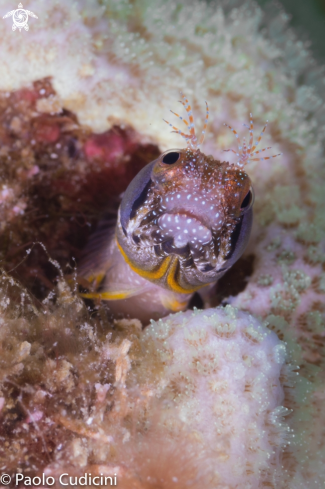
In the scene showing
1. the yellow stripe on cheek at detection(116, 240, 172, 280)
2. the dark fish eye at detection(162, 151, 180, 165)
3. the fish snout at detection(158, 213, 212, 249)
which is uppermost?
the dark fish eye at detection(162, 151, 180, 165)

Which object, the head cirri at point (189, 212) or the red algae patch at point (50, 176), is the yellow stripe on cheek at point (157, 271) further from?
the red algae patch at point (50, 176)

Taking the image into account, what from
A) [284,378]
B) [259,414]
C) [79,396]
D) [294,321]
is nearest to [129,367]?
[79,396]

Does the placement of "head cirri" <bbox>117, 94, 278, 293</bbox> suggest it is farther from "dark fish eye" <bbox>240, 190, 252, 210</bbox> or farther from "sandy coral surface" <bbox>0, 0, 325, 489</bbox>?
"sandy coral surface" <bbox>0, 0, 325, 489</bbox>

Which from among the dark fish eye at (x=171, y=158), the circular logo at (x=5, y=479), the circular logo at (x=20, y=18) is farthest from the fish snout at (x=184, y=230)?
the circular logo at (x=20, y=18)

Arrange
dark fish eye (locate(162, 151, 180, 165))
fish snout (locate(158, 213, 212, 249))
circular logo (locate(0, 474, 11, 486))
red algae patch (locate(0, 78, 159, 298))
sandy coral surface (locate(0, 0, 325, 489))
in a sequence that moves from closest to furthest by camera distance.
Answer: circular logo (locate(0, 474, 11, 486)) < sandy coral surface (locate(0, 0, 325, 489)) < fish snout (locate(158, 213, 212, 249)) < dark fish eye (locate(162, 151, 180, 165)) < red algae patch (locate(0, 78, 159, 298))

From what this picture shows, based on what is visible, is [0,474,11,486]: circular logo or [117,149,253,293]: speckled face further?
[117,149,253,293]: speckled face

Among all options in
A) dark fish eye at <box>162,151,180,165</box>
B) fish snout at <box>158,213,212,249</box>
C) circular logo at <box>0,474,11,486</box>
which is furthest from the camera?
dark fish eye at <box>162,151,180,165</box>

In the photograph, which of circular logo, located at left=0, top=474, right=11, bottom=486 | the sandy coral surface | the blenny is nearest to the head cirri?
the blenny

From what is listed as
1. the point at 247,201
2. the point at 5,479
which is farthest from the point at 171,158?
the point at 5,479
